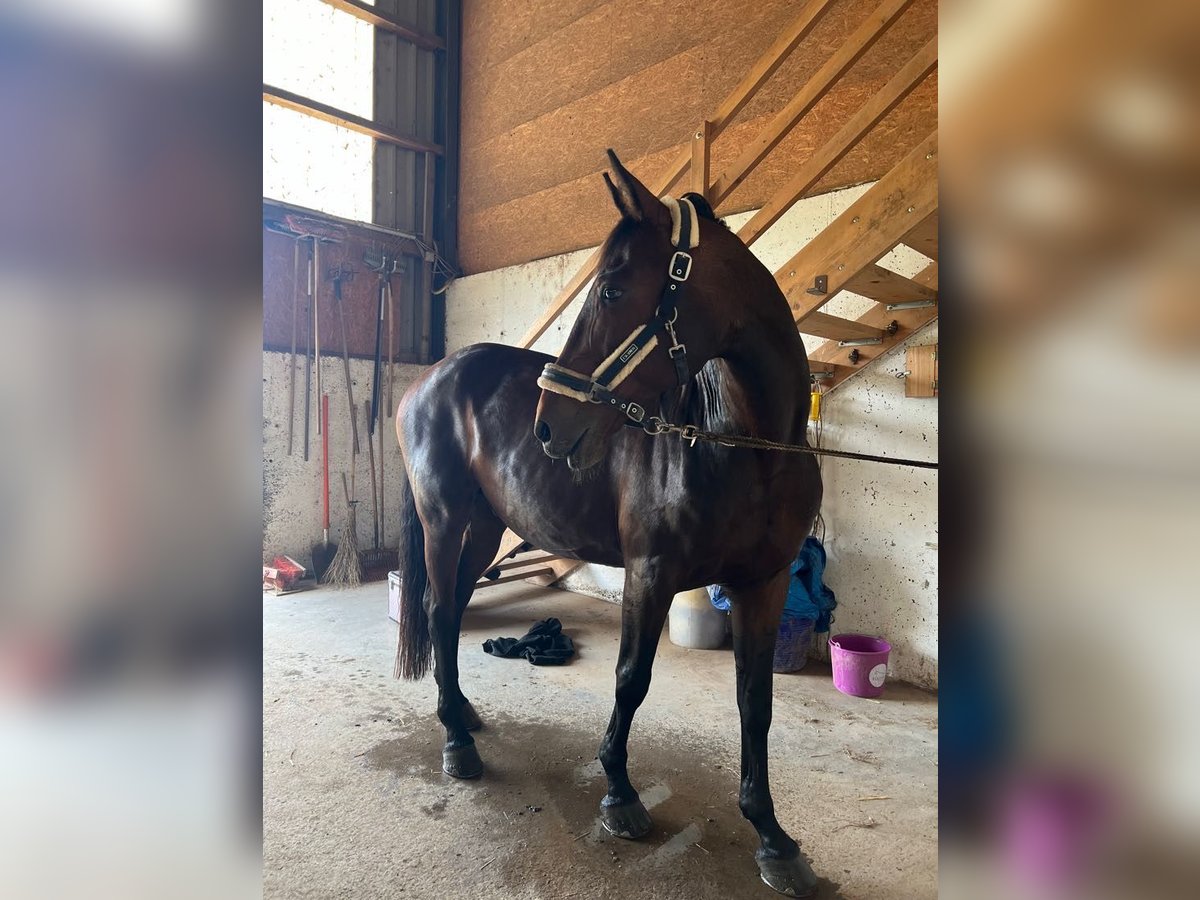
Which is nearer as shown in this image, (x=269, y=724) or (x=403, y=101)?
(x=269, y=724)

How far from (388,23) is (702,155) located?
4.59 metres

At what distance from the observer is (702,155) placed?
2344 mm

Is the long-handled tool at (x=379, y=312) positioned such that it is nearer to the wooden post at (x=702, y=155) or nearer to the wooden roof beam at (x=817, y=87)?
the wooden post at (x=702, y=155)

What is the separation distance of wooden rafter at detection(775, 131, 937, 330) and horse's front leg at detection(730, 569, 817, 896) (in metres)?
1.07

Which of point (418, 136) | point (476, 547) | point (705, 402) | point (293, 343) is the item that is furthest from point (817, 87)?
point (418, 136)

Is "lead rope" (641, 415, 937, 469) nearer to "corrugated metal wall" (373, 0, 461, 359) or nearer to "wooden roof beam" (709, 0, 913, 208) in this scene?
"wooden roof beam" (709, 0, 913, 208)

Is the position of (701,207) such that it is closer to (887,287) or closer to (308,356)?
(887,287)

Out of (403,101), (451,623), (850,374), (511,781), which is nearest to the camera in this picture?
(511,781)

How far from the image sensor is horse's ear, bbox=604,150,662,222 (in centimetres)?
140

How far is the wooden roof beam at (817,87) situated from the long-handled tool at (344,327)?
3886 mm
